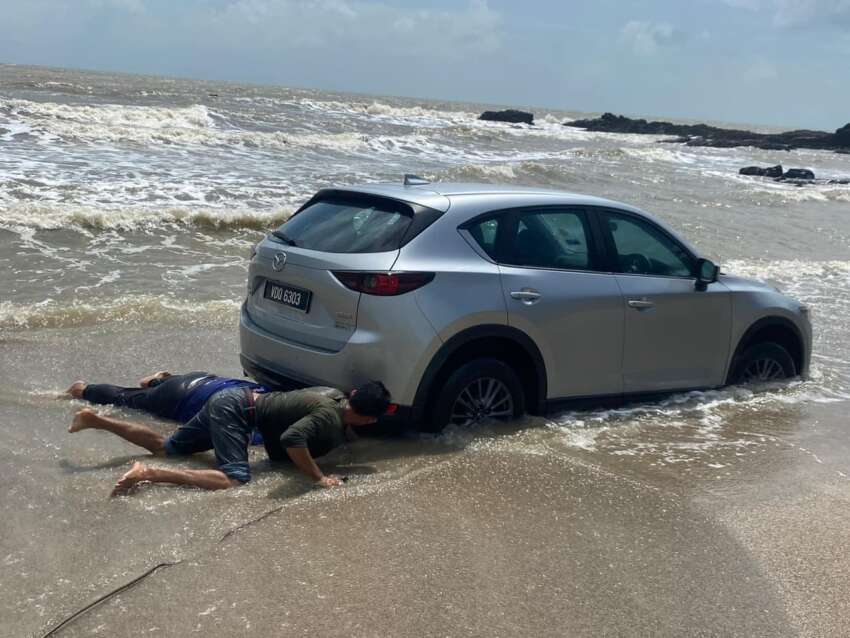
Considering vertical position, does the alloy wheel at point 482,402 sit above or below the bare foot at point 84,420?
above

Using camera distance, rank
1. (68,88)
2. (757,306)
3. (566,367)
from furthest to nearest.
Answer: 1. (68,88)
2. (757,306)
3. (566,367)

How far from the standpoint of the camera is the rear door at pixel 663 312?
20.4 ft

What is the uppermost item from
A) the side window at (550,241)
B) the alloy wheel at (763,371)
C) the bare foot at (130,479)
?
the side window at (550,241)

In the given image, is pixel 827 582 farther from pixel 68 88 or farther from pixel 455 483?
pixel 68 88

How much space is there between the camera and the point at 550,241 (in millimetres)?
5926

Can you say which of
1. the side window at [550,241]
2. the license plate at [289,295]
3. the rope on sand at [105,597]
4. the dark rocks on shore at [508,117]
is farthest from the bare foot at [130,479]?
the dark rocks on shore at [508,117]

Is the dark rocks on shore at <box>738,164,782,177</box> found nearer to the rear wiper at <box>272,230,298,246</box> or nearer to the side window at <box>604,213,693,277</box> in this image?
the side window at <box>604,213,693,277</box>

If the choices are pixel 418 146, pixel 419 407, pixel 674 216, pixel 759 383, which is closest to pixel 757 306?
pixel 759 383

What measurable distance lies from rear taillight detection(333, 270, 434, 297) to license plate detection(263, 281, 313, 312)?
1.07ft

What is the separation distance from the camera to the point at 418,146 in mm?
36438

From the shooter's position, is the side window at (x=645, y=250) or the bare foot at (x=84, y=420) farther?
the side window at (x=645, y=250)

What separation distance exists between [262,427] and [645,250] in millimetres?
3032

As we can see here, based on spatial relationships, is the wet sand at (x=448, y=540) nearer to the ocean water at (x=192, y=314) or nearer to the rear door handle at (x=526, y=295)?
the ocean water at (x=192, y=314)

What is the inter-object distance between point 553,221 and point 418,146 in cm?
3107
